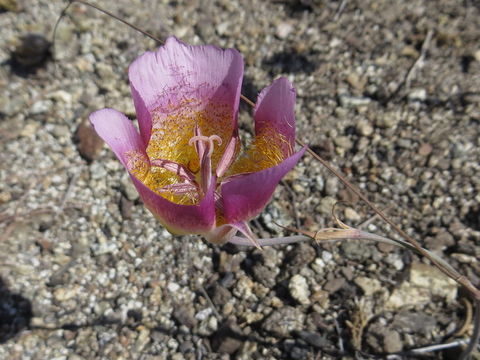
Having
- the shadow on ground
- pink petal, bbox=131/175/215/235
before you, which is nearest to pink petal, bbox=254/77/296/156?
pink petal, bbox=131/175/215/235

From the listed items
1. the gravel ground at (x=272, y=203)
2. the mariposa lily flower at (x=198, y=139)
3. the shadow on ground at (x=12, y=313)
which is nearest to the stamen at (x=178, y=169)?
the mariposa lily flower at (x=198, y=139)

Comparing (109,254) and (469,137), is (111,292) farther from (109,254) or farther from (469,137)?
→ (469,137)

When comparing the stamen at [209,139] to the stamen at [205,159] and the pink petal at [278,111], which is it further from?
the pink petal at [278,111]

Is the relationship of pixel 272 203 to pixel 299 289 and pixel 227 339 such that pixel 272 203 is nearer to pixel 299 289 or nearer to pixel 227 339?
pixel 299 289

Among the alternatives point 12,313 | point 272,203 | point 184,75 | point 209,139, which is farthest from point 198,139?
point 12,313

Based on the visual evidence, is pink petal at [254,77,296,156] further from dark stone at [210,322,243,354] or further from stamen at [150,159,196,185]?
dark stone at [210,322,243,354]
